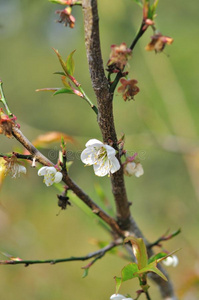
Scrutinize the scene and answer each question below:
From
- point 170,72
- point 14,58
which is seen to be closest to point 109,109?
point 170,72

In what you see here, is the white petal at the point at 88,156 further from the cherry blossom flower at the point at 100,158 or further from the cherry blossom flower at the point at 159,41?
the cherry blossom flower at the point at 159,41

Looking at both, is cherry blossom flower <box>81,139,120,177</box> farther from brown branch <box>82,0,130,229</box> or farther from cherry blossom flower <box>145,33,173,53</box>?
cherry blossom flower <box>145,33,173,53</box>

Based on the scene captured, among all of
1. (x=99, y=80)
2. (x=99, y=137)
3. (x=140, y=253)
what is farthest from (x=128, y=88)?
(x=99, y=137)

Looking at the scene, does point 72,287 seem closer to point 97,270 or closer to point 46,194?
point 97,270

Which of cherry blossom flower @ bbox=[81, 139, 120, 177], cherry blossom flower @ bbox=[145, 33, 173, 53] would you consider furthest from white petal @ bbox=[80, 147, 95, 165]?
cherry blossom flower @ bbox=[145, 33, 173, 53]

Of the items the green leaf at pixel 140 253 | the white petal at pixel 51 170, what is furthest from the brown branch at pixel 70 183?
the green leaf at pixel 140 253

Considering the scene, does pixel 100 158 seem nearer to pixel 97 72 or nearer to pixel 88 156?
pixel 88 156
